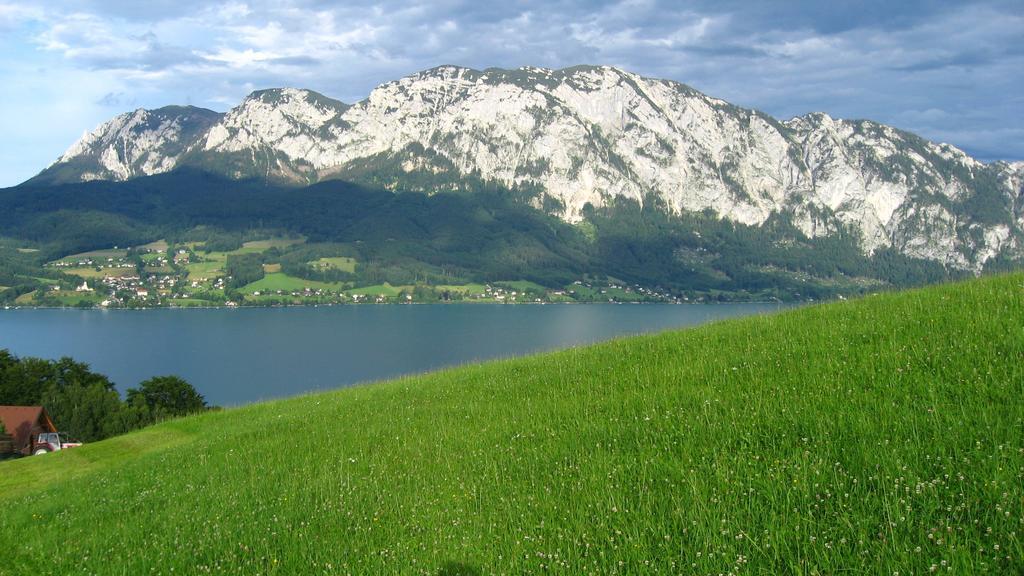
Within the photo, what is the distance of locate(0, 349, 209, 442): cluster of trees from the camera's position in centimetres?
5006

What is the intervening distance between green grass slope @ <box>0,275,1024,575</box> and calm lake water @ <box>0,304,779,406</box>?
196 ft

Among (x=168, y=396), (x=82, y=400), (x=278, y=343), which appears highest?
(x=82, y=400)

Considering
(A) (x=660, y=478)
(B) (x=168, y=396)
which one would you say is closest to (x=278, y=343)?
(B) (x=168, y=396)

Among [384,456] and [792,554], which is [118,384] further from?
[792,554]

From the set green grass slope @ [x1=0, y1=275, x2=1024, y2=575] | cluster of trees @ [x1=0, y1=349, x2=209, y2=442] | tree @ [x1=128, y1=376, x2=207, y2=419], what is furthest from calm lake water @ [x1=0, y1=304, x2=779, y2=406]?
green grass slope @ [x1=0, y1=275, x2=1024, y2=575]

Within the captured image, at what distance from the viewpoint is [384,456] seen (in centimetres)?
1056

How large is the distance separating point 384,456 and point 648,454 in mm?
4784

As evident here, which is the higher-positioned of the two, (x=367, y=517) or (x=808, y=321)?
(x=808, y=321)

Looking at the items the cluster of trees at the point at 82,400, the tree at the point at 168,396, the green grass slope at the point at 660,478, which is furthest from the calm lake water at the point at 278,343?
the green grass slope at the point at 660,478

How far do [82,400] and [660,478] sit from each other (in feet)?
191

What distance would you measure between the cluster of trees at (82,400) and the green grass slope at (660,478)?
41954mm

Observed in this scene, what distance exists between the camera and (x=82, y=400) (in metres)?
51.6

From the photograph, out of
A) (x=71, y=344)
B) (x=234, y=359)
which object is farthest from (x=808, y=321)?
(x=71, y=344)

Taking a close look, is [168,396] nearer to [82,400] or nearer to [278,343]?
[82,400]
